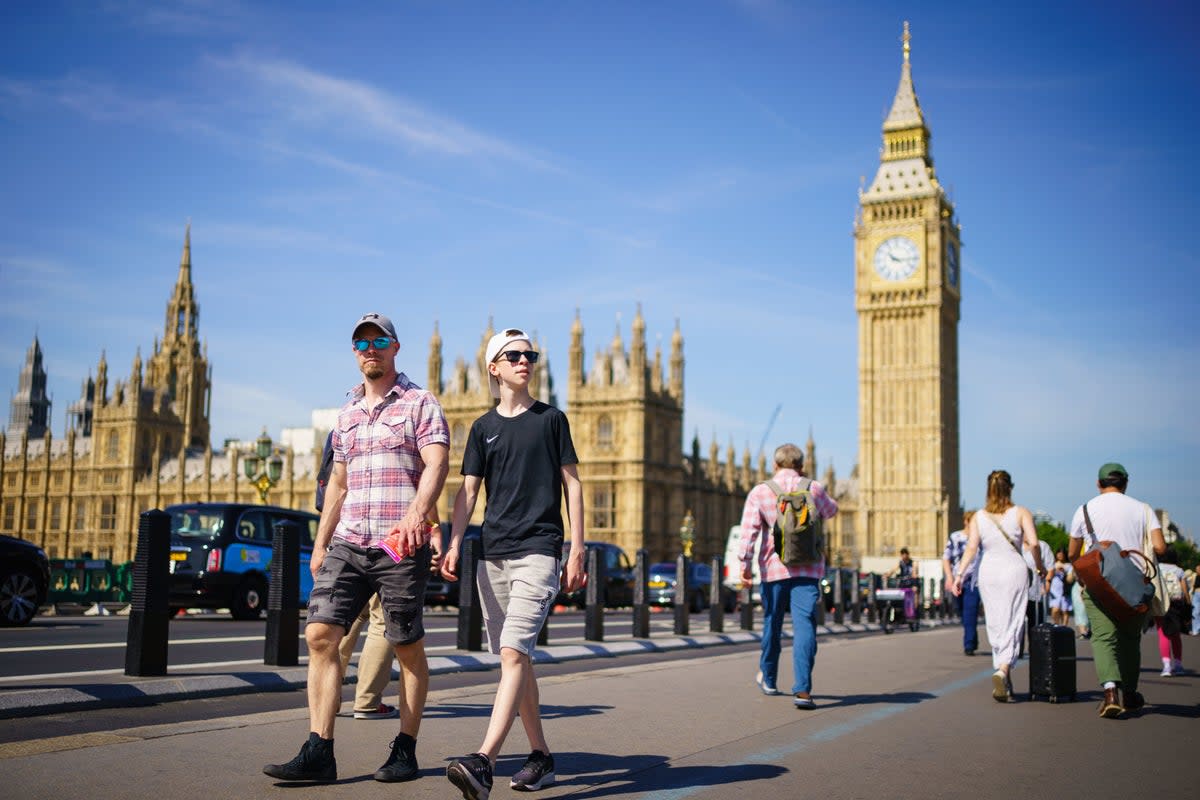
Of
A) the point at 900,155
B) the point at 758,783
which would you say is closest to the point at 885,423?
the point at 900,155

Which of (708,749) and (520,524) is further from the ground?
(520,524)

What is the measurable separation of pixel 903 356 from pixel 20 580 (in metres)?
77.4

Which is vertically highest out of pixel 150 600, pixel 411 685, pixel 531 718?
pixel 150 600

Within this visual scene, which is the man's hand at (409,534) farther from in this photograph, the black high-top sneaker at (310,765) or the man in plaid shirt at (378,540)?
the black high-top sneaker at (310,765)

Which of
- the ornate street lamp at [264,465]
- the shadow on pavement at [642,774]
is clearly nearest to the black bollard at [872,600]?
the ornate street lamp at [264,465]

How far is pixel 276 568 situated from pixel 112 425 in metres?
82.6

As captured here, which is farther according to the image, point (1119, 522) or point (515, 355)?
point (1119, 522)

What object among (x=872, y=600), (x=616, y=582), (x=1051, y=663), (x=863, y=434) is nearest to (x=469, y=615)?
(x=1051, y=663)

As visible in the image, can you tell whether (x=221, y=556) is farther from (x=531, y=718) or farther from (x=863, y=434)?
(x=863, y=434)

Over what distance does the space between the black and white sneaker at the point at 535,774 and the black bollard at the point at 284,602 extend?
4.49m

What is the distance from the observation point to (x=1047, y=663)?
919 cm

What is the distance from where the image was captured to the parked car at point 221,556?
703 inches

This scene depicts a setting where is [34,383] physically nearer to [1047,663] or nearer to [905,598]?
[905,598]

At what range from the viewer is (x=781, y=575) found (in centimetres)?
911
